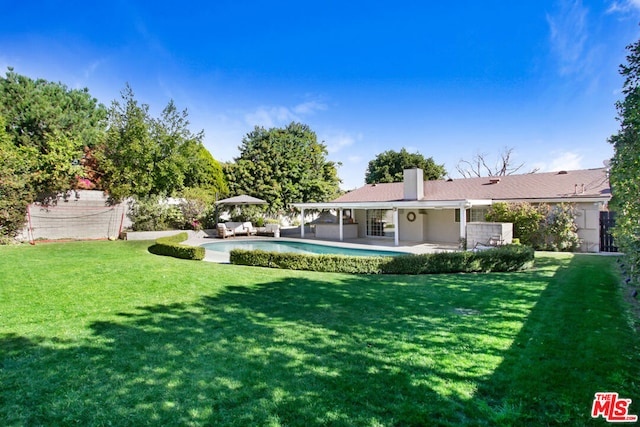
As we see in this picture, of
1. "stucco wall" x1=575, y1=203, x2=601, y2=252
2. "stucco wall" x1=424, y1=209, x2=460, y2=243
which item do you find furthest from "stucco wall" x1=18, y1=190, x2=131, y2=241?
"stucco wall" x1=575, y1=203, x2=601, y2=252

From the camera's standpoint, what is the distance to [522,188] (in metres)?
19.8

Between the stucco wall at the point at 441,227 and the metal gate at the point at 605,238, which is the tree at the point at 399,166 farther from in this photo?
the metal gate at the point at 605,238

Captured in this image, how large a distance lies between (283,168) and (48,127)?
728 inches

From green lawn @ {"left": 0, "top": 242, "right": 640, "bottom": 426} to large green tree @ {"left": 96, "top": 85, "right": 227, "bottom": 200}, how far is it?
617 inches

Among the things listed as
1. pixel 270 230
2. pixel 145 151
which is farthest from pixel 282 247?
pixel 145 151

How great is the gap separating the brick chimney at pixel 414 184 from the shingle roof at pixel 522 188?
609mm

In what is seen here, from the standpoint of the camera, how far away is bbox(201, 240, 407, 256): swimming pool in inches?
704

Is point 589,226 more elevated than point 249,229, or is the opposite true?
point 589,226

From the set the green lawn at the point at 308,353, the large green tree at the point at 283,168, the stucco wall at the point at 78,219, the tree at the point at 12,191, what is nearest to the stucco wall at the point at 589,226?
the green lawn at the point at 308,353

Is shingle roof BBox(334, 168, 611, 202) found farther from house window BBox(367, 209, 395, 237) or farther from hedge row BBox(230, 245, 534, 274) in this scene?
hedge row BBox(230, 245, 534, 274)

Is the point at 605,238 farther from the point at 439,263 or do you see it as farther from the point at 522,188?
the point at 439,263

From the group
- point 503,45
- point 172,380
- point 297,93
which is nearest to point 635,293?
point 172,380

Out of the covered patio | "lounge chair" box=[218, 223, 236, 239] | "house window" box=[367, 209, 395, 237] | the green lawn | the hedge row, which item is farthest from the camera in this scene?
"house window" box=[367, 209, 395, 237]

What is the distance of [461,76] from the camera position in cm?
1881
